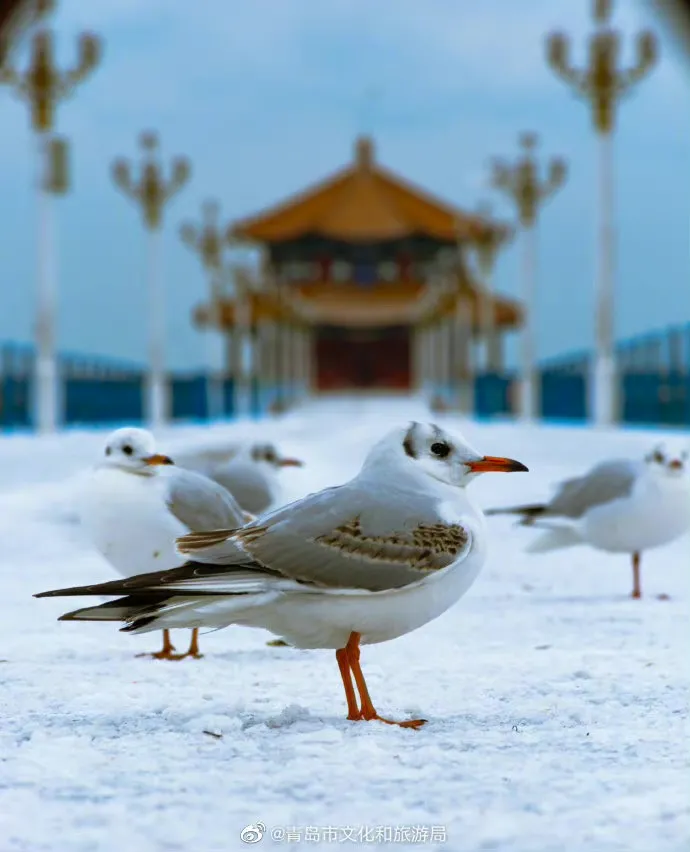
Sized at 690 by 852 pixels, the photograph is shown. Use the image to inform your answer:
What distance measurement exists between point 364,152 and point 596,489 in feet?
176

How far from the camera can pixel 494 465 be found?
3396 millimetres

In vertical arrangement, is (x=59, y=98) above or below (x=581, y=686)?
above

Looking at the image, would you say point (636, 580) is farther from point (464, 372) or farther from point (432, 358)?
point (432, 358)

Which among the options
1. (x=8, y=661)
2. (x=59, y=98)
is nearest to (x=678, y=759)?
(x=8, y=661)

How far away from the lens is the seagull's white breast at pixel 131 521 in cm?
448

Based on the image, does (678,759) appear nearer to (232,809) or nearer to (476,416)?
(232,809)

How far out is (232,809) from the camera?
2.87 metres

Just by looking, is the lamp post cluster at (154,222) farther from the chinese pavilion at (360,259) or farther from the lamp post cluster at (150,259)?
the chinese pavilion at (360,259)

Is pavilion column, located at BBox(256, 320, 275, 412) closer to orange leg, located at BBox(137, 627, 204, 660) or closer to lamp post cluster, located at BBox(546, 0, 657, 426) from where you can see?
lamp post cluster, located at BBox(546, 0, 657, 426)

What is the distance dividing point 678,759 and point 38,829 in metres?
1.58

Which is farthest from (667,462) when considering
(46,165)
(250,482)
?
(46,165)

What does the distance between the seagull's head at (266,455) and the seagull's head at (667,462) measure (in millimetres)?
1752

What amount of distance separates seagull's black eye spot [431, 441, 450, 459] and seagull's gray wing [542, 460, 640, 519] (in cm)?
310

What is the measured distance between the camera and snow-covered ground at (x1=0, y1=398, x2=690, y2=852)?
9.14ft
